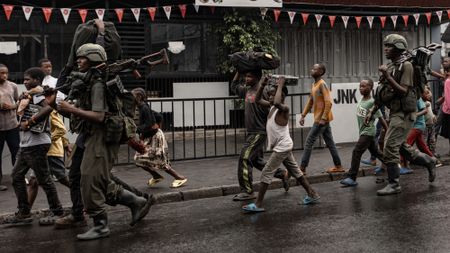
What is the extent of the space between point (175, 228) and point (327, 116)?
4180mm

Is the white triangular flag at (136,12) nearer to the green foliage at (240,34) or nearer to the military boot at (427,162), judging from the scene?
the green foliage at (240,34)

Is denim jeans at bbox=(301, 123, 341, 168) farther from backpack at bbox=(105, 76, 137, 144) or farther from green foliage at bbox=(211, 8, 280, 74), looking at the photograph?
green foliage at bbox=(211, 8, 280, 74)

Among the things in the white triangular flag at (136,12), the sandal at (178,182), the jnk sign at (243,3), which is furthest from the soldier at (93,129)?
the jnk sign at (243,3)

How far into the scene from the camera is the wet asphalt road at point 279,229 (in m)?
6.02

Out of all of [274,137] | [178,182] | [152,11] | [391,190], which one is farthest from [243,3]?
[274,137]

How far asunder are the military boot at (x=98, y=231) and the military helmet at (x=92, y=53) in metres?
1.57

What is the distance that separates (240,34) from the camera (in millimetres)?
15562

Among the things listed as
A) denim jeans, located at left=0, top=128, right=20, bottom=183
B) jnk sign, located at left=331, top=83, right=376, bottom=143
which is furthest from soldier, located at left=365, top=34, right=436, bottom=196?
denim jeans, located at left=0, top=128, right=20, bottom=183

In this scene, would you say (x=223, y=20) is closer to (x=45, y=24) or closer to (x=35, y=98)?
(x=45, y=24)

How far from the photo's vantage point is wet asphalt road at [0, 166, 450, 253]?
6020 mm

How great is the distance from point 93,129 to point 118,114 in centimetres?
29

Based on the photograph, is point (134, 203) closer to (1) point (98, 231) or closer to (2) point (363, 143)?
(1) point (98, 231)

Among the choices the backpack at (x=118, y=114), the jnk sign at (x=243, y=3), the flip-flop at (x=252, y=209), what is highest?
the jnk sign at (x=243, y=3)

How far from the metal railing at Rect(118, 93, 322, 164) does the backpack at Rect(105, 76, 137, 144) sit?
17.6ft
